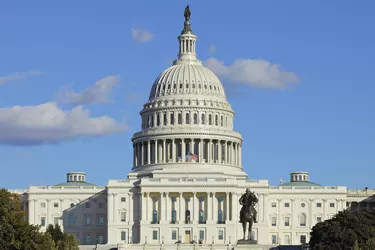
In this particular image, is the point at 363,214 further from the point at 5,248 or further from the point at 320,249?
the point at 5,248

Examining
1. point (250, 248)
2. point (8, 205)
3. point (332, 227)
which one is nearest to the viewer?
point (250, 248)

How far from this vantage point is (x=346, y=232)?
186 metres

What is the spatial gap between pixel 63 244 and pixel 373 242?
4417cm

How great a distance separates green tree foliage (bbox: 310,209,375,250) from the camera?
182 m

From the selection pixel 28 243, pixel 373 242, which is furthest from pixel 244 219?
pixel 28 243

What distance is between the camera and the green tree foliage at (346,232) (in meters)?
182

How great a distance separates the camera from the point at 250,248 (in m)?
156

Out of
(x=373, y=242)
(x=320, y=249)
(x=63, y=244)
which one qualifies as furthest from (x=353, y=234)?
(x=63, y=244)

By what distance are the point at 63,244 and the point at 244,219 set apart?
110 ft

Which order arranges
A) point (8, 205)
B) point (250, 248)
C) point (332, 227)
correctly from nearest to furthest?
point (250, 248), point (8, 205), point (332, 227)

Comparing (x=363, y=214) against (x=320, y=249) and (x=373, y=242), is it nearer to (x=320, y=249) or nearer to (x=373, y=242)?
(x=320, y=249)

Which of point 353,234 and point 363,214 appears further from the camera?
point 363,214

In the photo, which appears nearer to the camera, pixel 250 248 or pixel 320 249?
pixel 250 248

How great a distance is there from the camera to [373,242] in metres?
162
